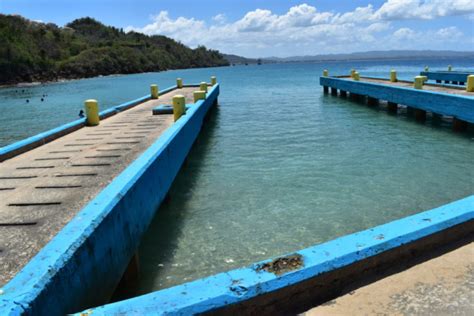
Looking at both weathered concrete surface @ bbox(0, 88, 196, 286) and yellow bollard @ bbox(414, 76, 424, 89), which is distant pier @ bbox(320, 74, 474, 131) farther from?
weathered concrete surface @ bbox(0, 88, 196, 286)

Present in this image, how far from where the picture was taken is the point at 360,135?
52.2 ft

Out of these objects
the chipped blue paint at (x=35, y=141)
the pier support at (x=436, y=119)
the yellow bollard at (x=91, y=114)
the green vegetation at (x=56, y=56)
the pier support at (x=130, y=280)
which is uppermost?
the green vegetation at (x=56, y=56)

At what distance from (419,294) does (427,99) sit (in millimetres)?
16248

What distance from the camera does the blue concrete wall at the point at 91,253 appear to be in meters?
3.06

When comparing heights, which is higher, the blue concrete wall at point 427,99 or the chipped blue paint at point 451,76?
the chipped blue paint at point 451,76

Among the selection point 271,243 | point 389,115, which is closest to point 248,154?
point 271,243

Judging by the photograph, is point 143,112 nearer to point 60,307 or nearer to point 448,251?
point 60,307

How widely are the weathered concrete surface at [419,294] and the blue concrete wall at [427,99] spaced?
13130mm

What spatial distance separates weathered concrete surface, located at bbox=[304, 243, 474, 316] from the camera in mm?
2791

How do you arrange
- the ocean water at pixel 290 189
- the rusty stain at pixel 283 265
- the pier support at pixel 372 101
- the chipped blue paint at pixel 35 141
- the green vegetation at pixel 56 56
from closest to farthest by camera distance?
1. the rusty stain at pixel 283 265
2. the ocean water at pixel 290 189
3. the chipped blue paint at pixel 35 141
4. the pier support at pixel 372 101
5. the green vegetation at pixel 56 56

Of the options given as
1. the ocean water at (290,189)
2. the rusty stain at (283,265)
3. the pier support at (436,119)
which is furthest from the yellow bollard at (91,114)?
the pier support at (436,119)

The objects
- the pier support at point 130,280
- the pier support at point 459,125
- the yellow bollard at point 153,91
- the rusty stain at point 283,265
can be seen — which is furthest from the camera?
the yellow bollard at point 153,91

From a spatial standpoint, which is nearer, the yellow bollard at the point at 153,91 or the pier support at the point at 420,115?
the pier support at the point at 420,115

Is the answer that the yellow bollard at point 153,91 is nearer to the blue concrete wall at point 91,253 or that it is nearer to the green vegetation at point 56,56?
the blue concrete wall at point 91,253
